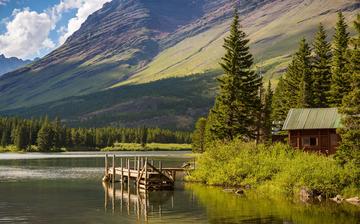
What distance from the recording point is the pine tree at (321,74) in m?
88.1

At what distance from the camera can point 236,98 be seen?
75.8 metres

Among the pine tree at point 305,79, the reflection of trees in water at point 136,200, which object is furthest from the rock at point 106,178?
the pine tree at point 305,79

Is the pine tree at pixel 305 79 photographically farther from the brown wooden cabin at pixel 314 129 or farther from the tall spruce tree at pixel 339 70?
the brown wooden cabin at pixel 314 129

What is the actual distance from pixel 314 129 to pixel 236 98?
11.6 meters

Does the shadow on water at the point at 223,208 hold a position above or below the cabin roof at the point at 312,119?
below

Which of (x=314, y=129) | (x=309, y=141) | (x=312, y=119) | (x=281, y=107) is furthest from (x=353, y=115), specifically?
(x=281, y=107)

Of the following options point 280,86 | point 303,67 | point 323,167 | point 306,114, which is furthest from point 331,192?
point 280,86

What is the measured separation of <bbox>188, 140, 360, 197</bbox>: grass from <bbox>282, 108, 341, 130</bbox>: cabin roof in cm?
776

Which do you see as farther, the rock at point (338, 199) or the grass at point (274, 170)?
the grass at point (274, 170)

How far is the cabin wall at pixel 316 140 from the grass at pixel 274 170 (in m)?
8.18

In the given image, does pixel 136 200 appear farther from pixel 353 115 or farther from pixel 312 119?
pixel 312 119

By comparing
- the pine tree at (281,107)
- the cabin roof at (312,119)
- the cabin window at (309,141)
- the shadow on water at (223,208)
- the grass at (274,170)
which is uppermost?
the pine tree at (281,107)

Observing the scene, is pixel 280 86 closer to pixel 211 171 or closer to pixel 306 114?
pixel 306 114

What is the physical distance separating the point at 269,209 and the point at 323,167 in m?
9.42
